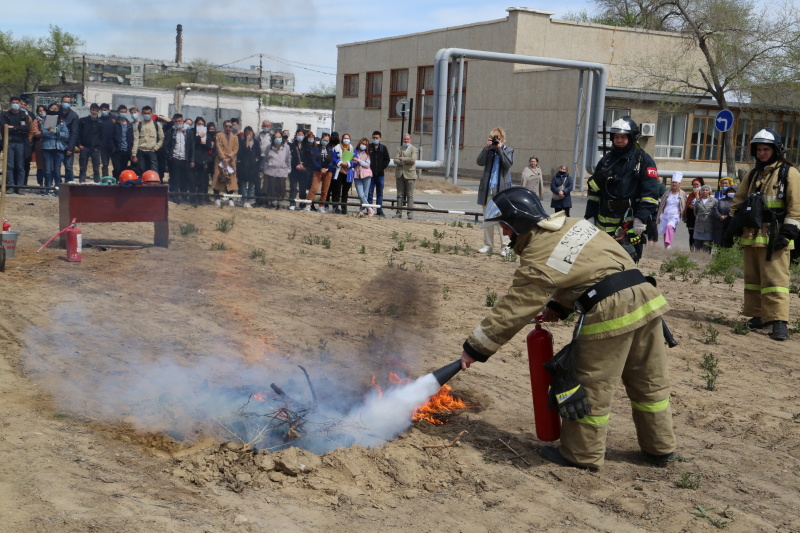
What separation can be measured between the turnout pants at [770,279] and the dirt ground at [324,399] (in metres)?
0.33

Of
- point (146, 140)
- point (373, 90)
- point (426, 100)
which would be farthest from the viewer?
point (373, 90)

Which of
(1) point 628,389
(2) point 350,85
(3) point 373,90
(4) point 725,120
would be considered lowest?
(1) point 628,389

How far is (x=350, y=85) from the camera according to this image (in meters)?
48.6

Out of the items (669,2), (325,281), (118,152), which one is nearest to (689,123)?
(669,2)

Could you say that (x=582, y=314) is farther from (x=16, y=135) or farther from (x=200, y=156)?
(x=16, y=135)

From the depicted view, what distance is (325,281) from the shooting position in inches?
396

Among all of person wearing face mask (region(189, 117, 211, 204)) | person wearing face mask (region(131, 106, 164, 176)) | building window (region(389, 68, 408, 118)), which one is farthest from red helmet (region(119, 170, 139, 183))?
building window (region(389, 68, 408, 118))

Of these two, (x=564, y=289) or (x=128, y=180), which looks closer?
(x=564, y=289)

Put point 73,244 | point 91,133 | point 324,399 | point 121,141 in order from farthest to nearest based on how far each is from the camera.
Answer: point 91,133, point 121,141, point 73,244, point 324,399

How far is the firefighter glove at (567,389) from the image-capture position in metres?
4.74

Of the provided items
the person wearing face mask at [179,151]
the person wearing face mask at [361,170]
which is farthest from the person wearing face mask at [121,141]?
the person wearing face mask at [361,170]

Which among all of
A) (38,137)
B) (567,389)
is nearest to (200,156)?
(38,137)

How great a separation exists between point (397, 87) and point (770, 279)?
37.6 m

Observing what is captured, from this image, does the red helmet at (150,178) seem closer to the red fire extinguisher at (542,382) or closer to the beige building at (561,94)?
the red fire extinguisher at (542,382)
